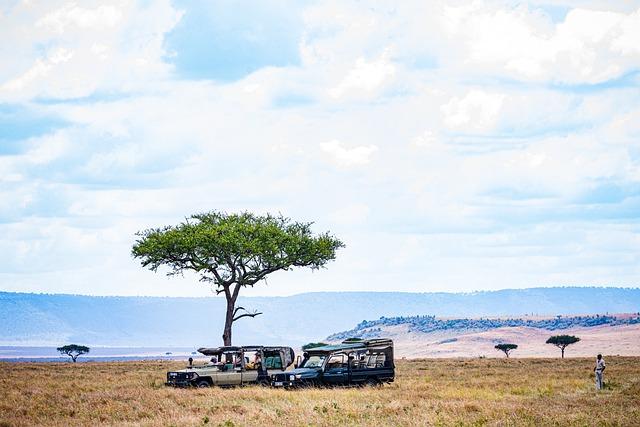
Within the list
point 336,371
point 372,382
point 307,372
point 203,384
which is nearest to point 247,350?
point 203,384

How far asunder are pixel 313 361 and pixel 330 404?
8.72 metres

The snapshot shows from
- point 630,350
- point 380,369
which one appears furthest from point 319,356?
point 630,350

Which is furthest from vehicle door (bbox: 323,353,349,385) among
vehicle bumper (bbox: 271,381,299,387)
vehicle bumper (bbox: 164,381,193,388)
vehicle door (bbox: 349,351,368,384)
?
vehicle bumper (bbox: 164,381,193,388)

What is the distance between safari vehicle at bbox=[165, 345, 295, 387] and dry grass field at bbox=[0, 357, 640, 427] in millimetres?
1152

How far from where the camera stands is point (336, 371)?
43031 millimetres

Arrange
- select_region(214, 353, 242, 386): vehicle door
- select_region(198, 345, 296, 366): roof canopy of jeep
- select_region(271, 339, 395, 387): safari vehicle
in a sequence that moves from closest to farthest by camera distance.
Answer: select_region(271, 339, 395, 387): safari vehicle < select_region(214, 353, 242, 386): vehicle door < select_region(198, 345, 296, 366): roof canopy of jeep

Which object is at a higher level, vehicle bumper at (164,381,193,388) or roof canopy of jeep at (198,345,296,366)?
roof canopy of jeep at (198,345,296,366)

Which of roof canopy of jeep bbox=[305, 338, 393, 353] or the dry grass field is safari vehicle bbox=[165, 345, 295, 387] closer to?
the dry grass field

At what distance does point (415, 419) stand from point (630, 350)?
13942 centimetres

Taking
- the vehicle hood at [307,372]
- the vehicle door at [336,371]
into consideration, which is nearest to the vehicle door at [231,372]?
the vehicle hood at [307,372]

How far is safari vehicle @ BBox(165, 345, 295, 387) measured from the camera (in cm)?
4391

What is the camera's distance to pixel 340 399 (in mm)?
37281

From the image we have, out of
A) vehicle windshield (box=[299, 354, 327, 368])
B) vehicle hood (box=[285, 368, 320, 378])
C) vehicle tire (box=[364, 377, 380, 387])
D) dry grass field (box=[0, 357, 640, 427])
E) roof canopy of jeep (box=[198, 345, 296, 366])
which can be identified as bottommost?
dry grass field (box=[0, 357, 640, 427])

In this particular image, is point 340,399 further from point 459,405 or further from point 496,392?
point 496,392
